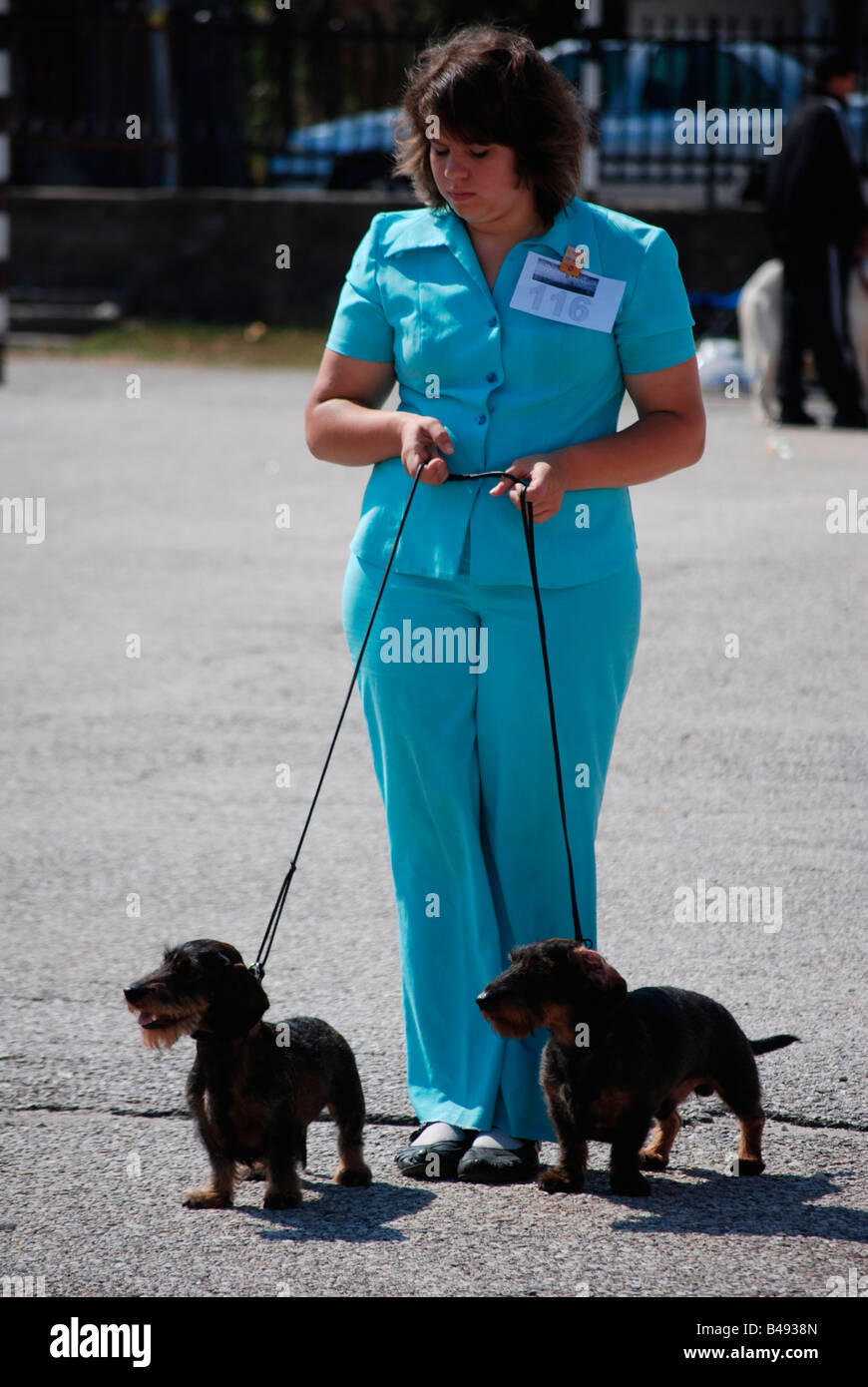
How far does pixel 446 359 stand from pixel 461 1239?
5.34 ft

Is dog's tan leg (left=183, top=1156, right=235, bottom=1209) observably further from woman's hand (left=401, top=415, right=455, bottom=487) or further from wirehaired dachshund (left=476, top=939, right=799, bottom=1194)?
woman's hand (left=401, top=415, right=455, bottom=487)

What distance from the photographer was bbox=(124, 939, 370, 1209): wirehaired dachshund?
119 inches

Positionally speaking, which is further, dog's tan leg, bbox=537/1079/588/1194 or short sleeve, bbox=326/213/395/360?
short sleeve, bbox=326/213/395/360

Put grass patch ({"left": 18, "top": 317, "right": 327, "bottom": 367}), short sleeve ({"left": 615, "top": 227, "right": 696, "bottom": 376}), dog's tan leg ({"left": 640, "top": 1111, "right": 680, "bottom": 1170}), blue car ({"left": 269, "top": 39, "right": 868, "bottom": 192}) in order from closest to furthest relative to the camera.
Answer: short sleeve ({"left": 615, "top": 227, "right": 696, "bottom": 376}), dog's tan leg ({"left": 640, "top": 1111, "right": 680, "bottom": 1170}), grass patch ({"left": 18, "top": 317, "right": 327, "bottom": 367}), blue car ({"left": 269, "top": 39, "right": 868, "bottom": 192})

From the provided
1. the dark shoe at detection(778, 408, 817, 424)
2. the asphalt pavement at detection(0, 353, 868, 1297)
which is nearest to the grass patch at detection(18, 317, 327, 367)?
the dark shoe at detection(778, 408, 817, 424)

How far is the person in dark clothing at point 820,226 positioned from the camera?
39.0 feet

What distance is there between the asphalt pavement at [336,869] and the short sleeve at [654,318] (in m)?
1.58

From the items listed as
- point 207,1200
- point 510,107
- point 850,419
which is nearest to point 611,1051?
point 207,1200

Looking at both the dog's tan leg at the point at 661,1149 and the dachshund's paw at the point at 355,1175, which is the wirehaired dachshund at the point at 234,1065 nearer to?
the dachshund's paw at the point at 355,1175

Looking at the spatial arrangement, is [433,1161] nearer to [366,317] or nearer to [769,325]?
[366,317]

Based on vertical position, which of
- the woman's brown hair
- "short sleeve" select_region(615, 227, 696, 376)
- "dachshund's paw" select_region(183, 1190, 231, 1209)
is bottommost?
"dachshund's paw" select_region(183, 1190, 231, 1209)

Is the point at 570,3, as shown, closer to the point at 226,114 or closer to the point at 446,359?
the point at 226,114

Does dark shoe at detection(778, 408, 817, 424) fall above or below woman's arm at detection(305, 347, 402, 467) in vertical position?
below

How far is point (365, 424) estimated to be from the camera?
10.8ft
